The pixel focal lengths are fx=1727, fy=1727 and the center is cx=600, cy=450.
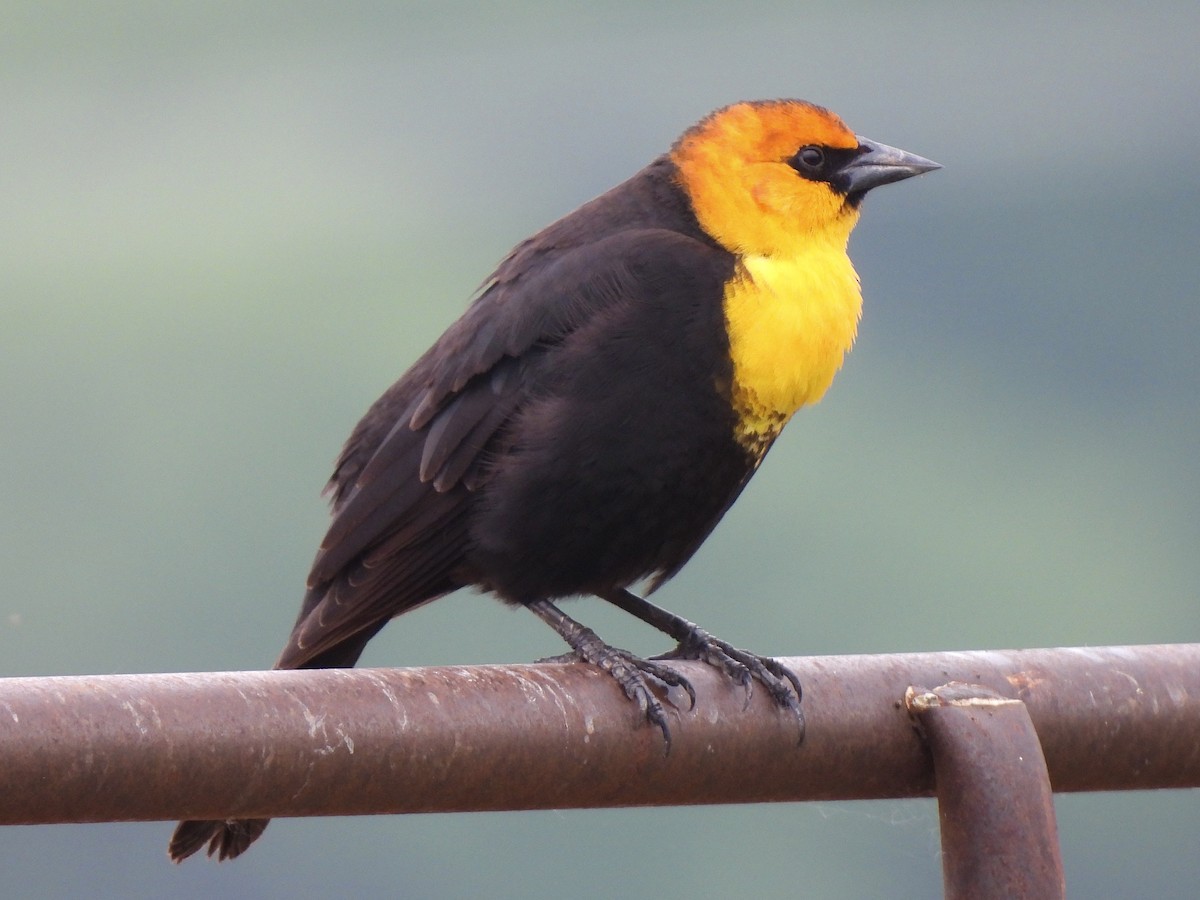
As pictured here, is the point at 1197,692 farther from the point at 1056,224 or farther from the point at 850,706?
the point at 1056,224

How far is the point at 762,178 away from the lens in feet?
10.7

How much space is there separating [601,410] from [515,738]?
1038mm

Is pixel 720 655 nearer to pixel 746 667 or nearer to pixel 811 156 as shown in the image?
pixel 746 667

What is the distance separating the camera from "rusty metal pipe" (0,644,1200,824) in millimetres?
1693

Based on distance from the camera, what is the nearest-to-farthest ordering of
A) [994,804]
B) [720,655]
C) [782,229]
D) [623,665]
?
[994,804] → [623,665] → [720,655] → [782,229]

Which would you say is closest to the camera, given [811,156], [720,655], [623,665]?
[623,665]

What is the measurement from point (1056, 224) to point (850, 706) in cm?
2152

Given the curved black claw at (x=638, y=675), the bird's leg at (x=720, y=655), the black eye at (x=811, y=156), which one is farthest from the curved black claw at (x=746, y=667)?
the black eye at (x=811, y=156)

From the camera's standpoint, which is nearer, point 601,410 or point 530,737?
point 530,737

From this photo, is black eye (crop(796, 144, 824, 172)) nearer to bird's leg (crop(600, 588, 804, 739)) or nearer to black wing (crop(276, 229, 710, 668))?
black wing (crop(276, 229, 710, 668))

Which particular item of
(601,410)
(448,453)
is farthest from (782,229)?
(448,453)

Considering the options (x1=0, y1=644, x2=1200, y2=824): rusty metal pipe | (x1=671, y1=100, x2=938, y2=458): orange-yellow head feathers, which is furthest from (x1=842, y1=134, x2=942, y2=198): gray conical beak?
(x1=0, y1=644, x2=1200, y2=824): rusty metal pipe

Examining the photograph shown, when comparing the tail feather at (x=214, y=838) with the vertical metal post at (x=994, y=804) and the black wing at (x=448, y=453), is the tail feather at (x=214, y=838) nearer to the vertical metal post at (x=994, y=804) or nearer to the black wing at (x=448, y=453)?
the black wing at (x=448, y=453)

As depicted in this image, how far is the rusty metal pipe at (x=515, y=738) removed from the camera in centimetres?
169
